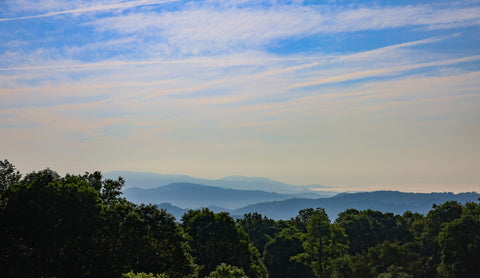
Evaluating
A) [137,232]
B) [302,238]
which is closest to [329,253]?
[302,238]

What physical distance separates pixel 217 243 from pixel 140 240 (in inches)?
693

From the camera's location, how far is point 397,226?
9369cm

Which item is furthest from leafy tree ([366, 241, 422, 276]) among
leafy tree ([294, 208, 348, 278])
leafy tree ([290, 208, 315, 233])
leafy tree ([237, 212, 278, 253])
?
leafy tree ([290, 208, 315, 233])

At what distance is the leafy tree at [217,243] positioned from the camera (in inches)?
2194

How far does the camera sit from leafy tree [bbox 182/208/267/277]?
2194 inches

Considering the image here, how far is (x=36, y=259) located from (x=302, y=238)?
5624 centimetres

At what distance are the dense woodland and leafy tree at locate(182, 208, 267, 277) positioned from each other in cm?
14

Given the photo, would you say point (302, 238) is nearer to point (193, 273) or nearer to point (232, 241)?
point (232, 241)

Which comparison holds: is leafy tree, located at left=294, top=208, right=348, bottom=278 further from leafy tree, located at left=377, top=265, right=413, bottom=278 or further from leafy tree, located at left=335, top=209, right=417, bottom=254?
leafy tree, located at left=335, top=209, right=417, bottom=254

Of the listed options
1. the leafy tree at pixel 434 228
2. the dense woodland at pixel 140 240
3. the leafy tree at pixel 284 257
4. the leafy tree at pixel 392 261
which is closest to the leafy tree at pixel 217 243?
the dense woodland at pixel 140 240

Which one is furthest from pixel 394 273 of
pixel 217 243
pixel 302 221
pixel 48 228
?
pixel 302 221

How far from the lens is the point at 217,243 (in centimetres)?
5622

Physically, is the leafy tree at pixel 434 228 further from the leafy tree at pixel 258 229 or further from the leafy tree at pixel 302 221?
the leafy tree at pixel 258 229

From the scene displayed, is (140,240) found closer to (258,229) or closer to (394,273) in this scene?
(394,273)
